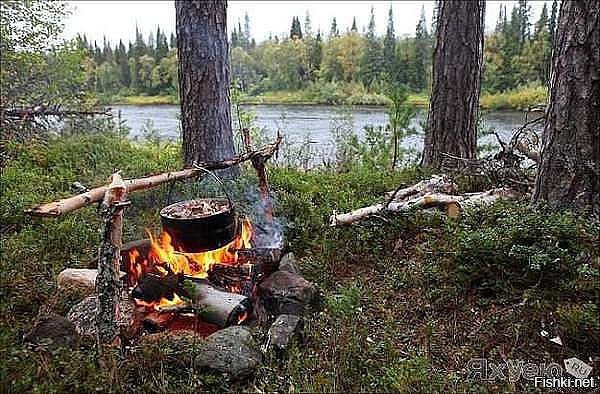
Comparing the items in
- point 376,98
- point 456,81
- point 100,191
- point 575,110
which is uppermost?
point 456,81

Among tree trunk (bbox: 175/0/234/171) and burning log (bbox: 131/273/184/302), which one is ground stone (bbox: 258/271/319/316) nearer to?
burning log (bbox: 131/273/184/302)

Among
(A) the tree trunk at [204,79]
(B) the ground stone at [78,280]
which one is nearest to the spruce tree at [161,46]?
(A) the tree trunk at [204,79]

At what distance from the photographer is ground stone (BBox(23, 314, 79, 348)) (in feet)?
10.8

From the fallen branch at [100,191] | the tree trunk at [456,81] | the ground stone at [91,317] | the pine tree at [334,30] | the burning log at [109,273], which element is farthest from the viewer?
the pine tree at [334,30]

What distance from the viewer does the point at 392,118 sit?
779cm

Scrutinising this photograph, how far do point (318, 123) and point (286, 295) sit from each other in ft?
38.6

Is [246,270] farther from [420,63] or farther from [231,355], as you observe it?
[420,63]

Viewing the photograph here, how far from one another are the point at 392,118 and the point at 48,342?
595cm

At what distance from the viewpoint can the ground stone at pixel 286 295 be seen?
12.7 ft

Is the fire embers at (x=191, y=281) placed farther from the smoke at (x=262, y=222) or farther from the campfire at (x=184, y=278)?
the smoke at (x=262, y=222)

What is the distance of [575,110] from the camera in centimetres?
415

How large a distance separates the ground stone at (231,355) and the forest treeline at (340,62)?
12865 mm

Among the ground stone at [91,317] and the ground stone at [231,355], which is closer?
the ground stone at [231,355]

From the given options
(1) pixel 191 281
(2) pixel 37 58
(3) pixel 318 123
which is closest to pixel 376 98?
(3) pixel 318 123
